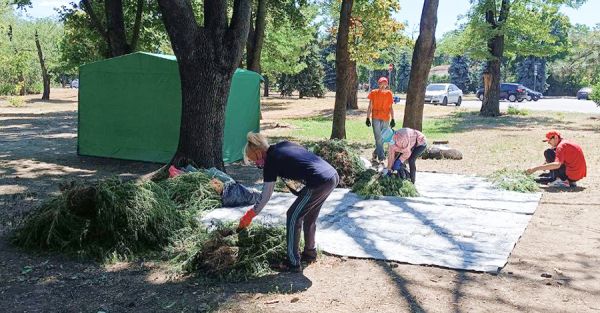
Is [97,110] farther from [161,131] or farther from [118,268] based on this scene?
[118,268]

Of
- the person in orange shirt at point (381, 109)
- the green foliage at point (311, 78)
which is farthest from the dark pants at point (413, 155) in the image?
the green foliage at point (311, 78)

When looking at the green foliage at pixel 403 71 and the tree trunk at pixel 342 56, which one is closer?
the tree trunk at pixel 342 56

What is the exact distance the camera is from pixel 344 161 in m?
8.88

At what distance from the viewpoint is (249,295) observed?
440 centimetres

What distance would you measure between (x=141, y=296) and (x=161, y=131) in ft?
24.0

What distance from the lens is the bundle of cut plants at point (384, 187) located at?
26.5 ft

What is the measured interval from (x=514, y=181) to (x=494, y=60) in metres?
17.3

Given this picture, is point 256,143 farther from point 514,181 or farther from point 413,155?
point 514,181

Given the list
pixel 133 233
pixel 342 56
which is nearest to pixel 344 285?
pixel 133 233

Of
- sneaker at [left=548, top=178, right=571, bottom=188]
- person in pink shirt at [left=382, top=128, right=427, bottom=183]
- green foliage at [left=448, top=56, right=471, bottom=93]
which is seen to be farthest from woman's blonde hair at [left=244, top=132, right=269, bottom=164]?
green foliage at [left=448, top=56, right=471, bottom=93]

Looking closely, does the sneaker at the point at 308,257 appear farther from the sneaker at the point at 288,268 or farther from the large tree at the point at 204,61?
the large tree at the point at 204,61

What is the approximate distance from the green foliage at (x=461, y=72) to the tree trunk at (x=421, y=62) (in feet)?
220

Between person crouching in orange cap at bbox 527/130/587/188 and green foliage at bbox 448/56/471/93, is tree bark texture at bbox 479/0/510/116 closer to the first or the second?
person crouching in orange cap at bbox 527/130/587/188

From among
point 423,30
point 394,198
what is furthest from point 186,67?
point 423,30
